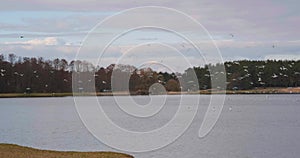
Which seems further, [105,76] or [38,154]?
[105,76]

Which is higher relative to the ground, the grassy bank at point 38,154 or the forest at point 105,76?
the forest at point 105,76

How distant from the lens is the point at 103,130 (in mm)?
44156

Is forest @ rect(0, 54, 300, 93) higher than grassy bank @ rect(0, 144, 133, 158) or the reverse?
higher

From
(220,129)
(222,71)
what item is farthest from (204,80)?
(220,129)

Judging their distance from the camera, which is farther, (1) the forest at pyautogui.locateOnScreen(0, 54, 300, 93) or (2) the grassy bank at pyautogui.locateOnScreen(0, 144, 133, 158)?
(1) the forest at pyautogui.locateOnScreen(0, 54, 300, 93)

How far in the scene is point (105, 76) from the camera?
142875mm

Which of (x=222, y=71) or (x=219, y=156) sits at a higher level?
(x=222, y=71)

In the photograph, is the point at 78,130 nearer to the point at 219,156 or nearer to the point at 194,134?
the point at 194,134

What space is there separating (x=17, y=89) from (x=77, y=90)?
26.6 m

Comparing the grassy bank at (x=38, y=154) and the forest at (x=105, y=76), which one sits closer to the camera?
the grassy bank at (x=38, y=154)

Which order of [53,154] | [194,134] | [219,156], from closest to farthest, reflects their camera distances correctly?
1. [53,154]
2. [219,156]
3. [194,134]

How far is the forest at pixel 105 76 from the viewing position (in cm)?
14275

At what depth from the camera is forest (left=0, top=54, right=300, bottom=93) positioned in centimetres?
14275

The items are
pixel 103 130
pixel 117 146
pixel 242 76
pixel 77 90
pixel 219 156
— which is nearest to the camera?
pixel 219 156
